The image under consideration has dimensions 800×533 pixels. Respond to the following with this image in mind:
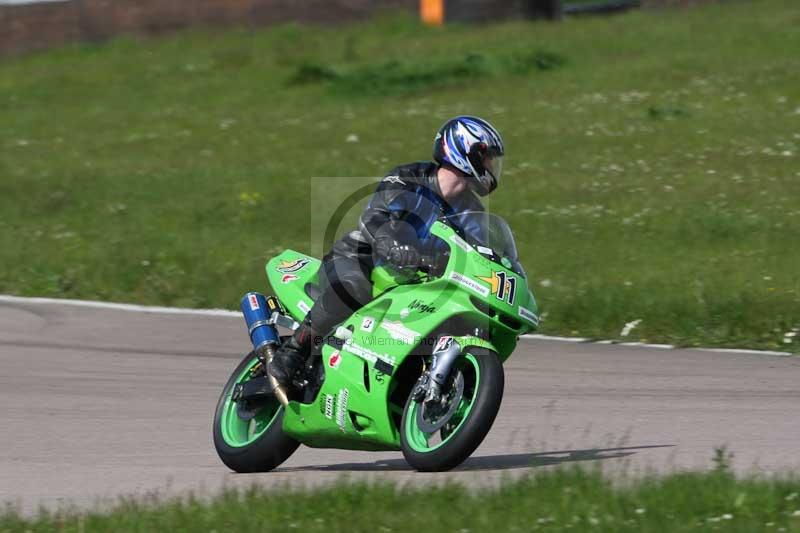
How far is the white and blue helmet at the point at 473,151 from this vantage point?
6.61 m

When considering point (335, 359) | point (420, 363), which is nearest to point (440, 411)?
point (420, 363)

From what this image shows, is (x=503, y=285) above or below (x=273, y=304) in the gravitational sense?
above

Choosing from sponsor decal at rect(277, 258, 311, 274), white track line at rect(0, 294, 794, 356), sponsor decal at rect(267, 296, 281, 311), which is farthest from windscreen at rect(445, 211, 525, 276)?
white track line at rect(0, 294, 794, 356)

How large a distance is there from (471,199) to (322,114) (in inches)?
573

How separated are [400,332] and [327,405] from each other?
571 millimetres

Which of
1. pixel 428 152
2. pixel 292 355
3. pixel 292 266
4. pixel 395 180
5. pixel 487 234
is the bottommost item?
pixel 428 152

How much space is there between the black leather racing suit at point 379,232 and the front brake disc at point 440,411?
26.8 inches

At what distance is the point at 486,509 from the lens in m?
5.55

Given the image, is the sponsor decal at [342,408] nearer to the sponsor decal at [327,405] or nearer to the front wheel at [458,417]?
the sponsor decal at [327,405]

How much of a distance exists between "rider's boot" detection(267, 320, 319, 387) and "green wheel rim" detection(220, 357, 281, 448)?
12.1 inches

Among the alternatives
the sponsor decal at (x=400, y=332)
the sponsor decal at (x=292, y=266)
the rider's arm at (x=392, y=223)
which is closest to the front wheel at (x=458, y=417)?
Result: the sponsor decal at (x=400, y=332)

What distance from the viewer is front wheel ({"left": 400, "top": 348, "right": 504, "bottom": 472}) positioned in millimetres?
6059

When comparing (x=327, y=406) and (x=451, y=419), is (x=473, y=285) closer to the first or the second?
(x=451, y=419)

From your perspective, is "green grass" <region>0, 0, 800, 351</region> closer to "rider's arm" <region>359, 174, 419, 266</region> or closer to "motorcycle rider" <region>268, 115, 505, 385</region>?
"motorcycle rider" <region>268, 115, 505, 385</region>
